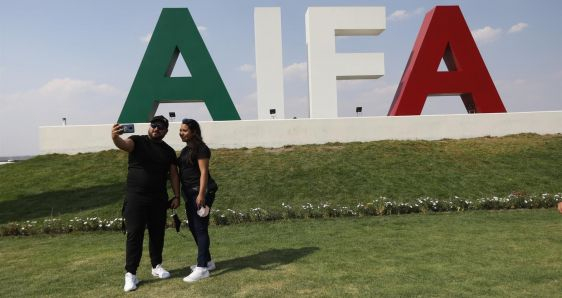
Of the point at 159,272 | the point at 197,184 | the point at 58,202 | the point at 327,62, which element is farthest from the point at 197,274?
the point at 327,62

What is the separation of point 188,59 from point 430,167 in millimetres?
10973

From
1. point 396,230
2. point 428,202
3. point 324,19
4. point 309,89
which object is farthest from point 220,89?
point 396,230

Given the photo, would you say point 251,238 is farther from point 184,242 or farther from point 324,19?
point 324,19

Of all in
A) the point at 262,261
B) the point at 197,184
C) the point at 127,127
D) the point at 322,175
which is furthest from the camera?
the point at 322,175

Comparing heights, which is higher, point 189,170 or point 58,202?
point 189,170

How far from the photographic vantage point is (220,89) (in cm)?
1834

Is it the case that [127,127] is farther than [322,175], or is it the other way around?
[322,175]

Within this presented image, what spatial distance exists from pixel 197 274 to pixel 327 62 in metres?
15.4

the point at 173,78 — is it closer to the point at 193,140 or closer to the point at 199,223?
the point at 193,140

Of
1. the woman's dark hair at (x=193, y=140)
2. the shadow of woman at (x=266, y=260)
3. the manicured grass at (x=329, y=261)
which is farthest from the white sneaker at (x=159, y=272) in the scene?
the woman's dark hair at (x=193, y=140)

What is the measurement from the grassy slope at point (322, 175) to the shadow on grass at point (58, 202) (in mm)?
32

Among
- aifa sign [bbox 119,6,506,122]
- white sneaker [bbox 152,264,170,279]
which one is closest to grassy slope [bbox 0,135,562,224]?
aifa sign [bbox 119,6,506,122]

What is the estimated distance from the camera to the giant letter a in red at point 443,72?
18906 millimetres

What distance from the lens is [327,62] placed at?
63.2ft
